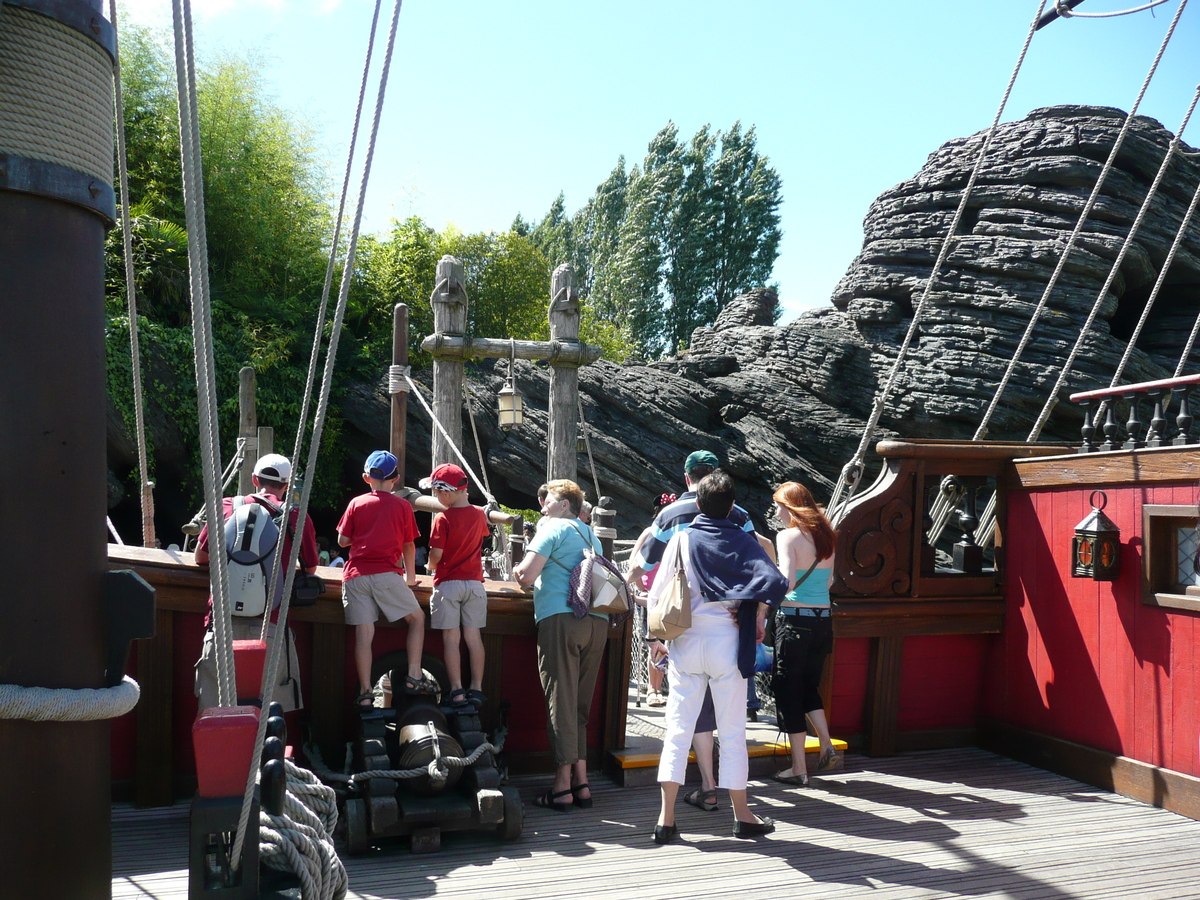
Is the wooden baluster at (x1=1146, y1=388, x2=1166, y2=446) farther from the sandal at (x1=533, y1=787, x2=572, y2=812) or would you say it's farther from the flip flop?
the sandal at (x1=533, y1=787, x2=572, y2=812)

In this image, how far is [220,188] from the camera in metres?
18.5

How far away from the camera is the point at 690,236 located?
31.8 m

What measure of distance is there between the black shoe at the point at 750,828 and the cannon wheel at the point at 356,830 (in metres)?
1.45

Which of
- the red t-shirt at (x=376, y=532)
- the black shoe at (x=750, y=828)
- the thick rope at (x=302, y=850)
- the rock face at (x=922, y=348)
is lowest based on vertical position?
the black shoe at (x=750, y=828)

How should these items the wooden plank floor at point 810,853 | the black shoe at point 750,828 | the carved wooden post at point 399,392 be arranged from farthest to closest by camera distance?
1. the carved wooden post at point 399,392
2. the black shoe at point 750,828
3. the wooden plank floor at point 810,853

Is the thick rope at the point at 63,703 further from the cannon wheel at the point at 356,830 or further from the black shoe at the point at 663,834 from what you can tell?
the black shoe at the point at 663,834

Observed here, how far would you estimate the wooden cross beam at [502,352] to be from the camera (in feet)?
24.9

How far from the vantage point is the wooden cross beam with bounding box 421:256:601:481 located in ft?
24.9

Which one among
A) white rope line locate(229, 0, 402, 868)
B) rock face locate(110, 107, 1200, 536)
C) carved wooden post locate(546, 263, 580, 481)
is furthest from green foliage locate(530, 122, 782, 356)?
white rope line locate(229, 0, 402, 868)

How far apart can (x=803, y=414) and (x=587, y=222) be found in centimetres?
1970

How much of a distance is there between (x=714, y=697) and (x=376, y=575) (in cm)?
161

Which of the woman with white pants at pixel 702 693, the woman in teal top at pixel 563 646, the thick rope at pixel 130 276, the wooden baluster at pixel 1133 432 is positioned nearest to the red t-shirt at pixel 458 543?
the woman in teal top at pixel 563 646

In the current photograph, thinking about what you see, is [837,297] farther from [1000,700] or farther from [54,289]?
[54,289]

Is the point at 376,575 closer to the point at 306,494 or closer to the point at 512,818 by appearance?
the point at 512,818
